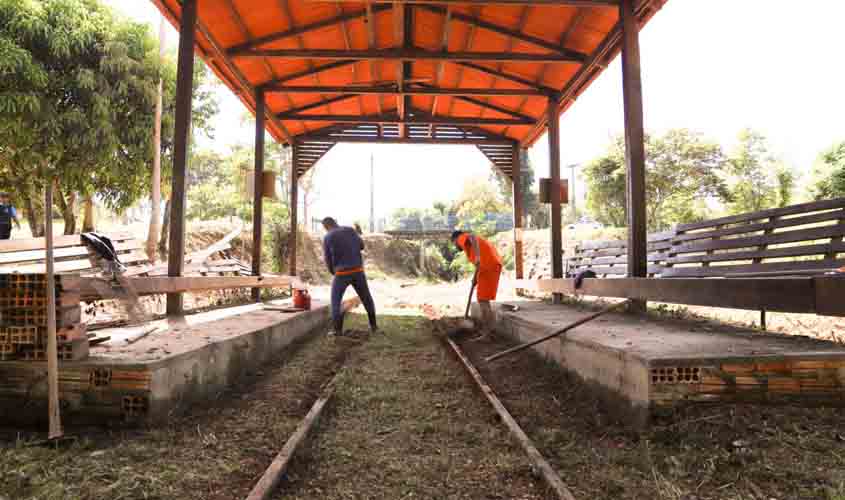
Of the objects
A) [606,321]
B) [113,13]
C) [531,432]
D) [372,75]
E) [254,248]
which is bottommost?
[531,432]

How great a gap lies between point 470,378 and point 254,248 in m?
6.55

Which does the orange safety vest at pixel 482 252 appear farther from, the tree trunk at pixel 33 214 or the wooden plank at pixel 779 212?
the tree trunk at pixel 33 214

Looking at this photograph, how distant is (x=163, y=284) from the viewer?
18.1 ft

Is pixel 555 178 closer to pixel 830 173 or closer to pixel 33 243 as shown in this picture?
pixel 33 243

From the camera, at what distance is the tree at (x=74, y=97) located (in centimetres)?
1151

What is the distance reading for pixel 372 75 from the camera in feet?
34.0

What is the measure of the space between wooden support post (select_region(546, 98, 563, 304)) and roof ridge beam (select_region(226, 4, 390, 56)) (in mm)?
3943

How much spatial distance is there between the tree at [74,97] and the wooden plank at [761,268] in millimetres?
14181

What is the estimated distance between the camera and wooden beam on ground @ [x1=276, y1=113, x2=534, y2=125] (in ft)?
37.8

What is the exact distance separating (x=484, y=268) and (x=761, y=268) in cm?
336

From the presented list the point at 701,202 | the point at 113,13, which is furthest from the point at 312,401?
the point at 701,202

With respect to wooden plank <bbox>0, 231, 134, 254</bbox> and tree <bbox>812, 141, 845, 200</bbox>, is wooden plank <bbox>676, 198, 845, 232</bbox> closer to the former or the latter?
wooden plank <bbox>0, 231, 134, 254</bbox>

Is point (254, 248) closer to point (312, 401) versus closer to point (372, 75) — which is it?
point (372, 75)

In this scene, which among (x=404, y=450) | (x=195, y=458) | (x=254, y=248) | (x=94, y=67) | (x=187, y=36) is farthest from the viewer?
(x=94, y=67)
